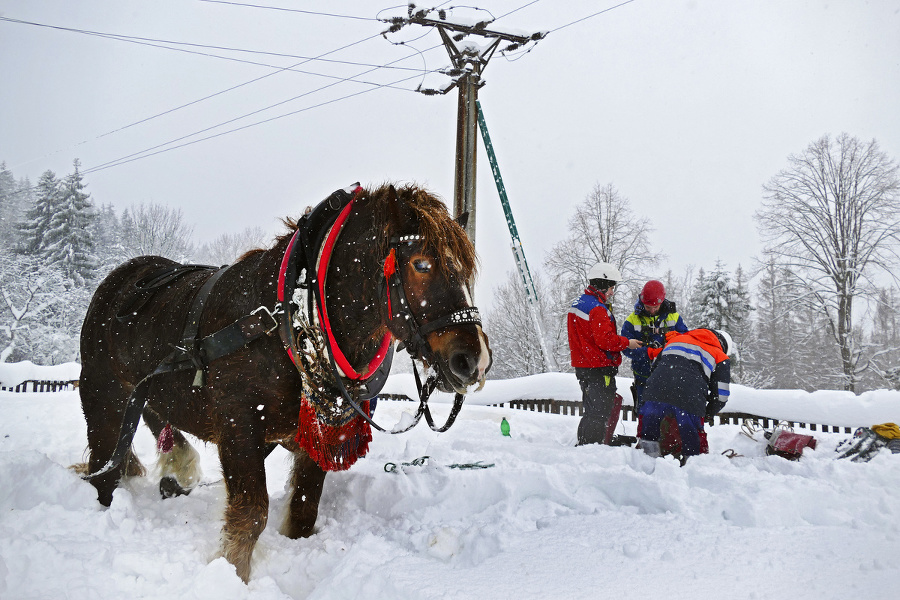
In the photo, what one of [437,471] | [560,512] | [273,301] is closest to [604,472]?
[560,512]

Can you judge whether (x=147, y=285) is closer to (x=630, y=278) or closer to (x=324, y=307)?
(x=324, y=307)

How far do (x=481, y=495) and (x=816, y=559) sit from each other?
1731 mm

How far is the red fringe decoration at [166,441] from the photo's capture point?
411 cm

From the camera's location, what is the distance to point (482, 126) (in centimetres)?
1125

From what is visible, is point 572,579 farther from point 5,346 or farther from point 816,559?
point 5,346

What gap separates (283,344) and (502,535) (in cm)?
137

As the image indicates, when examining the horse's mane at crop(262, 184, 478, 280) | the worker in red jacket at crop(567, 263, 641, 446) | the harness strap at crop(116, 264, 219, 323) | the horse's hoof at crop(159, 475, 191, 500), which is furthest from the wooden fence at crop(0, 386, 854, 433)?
the horse's mane at crop(262, 184, 478, 280)

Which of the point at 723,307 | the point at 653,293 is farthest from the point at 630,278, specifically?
the point at 653,293

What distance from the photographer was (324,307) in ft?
7.95

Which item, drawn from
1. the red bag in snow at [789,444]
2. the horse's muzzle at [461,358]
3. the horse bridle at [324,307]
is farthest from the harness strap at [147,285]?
the red bag in snow at [789,444]

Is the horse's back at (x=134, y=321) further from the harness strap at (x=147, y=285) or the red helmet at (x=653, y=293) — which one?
the red helmet at (x=653, y=293)

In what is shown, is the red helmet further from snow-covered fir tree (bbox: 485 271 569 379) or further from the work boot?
snow-covered fir tree (bbox: 485 271 569 379)

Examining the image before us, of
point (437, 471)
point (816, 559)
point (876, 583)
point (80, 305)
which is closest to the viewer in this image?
point (876, 583)

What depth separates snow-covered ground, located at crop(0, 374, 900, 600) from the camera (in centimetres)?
187
